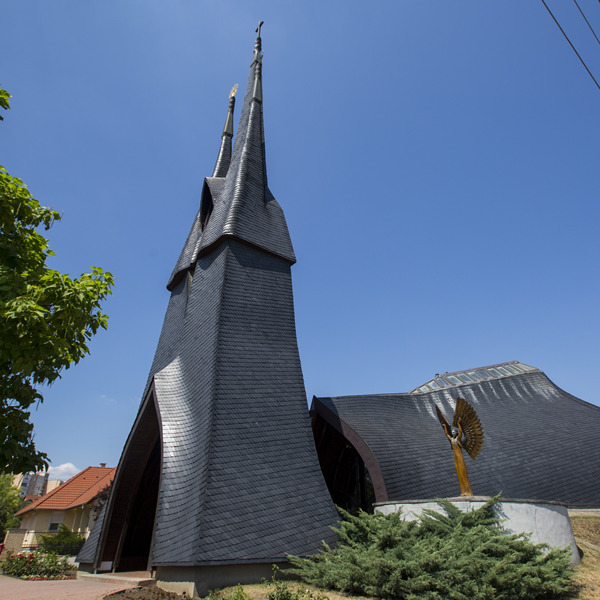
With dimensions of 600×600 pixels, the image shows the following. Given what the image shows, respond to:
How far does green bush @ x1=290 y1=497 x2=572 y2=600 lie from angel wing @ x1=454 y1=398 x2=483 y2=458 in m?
1.34

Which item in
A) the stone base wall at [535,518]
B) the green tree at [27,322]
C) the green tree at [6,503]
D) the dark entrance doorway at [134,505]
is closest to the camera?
the green tree at [27,322]

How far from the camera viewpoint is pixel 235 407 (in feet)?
33.8

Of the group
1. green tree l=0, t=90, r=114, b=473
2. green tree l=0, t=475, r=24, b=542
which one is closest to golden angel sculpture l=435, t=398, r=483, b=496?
green tree l=0, t=90, r=114, b=473

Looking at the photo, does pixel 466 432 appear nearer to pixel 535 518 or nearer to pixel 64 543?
pixel 535 518

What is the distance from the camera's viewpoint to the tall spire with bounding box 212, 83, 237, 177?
66.5 ft

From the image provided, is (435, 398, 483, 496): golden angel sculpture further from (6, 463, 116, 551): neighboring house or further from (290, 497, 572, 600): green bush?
(6, 463, 116, 551): neighboring house

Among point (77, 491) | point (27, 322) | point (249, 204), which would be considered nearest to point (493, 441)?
point (249, 204)

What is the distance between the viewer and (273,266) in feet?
46.7

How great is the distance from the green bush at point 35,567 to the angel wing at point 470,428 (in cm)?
1048

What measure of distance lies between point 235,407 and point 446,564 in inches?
225

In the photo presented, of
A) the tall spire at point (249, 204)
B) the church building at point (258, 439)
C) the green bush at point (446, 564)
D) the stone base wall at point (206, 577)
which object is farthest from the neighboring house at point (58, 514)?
the green bush at point (446, 564)

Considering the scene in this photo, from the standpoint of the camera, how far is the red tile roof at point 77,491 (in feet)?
77.2

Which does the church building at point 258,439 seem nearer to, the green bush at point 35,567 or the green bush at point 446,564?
the green bush at point 35,567

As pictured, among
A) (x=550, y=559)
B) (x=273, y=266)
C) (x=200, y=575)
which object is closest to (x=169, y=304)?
(x=273, y=266)
